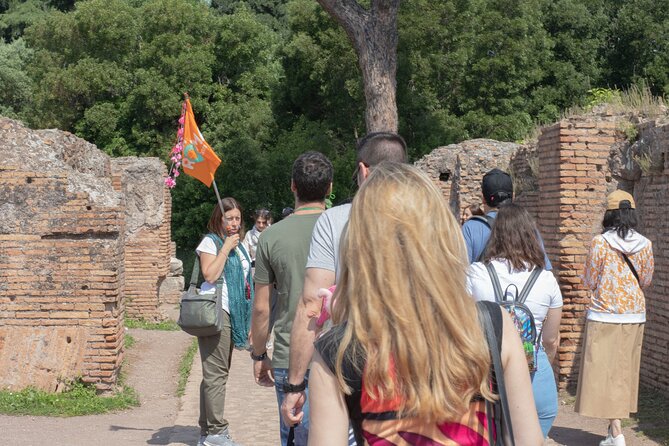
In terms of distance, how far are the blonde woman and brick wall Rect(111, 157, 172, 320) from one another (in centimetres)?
1444

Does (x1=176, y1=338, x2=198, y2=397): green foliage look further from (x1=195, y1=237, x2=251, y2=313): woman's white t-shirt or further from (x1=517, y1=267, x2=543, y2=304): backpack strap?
(x1=517, y1=267, x2=543, y2=304): backpack strap

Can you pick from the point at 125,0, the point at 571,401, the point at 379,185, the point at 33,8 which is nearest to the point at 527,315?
the point at 379,185

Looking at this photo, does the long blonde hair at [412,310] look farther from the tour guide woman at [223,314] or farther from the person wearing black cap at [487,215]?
the tour guide woman at [223,314]

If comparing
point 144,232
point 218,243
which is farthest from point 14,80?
point 218,243

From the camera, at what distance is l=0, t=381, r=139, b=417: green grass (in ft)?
26.9

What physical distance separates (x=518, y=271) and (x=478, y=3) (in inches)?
872

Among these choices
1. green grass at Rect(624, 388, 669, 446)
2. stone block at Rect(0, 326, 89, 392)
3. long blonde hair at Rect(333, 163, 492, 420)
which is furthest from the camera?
stone block at Rect(0, 326, 89, 392)

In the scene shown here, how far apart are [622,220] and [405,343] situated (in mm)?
4889

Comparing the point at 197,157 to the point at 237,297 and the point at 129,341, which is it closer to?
the point at 237,297

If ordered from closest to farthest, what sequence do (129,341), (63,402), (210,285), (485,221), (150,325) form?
(485,221) → (210,285) → (63,402) → (129,341) → (150,325)

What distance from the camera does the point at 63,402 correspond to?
8.41 meters

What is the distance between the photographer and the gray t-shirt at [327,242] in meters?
3.78

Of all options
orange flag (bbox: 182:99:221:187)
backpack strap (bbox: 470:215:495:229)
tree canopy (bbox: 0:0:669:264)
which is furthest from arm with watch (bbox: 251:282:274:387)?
tree canopy (bbox: 0:0:669:264)

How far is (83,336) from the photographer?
870 centimetres
